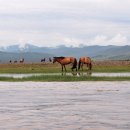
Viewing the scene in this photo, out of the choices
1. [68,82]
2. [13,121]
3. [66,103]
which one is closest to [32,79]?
[68,82]

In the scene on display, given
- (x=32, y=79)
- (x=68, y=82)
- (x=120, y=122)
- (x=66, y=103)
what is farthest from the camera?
(x=32, y=79)

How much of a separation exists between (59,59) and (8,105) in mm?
51252

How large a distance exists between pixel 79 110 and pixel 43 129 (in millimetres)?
5170

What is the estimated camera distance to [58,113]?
792 inches

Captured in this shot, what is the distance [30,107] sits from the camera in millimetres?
22484

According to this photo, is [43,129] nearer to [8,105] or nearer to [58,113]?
[58,113]

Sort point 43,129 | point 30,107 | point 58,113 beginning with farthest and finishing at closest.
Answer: point 30,107 < point 58,113 < point 43,129

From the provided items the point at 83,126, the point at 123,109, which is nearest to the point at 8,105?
the point at 123,109

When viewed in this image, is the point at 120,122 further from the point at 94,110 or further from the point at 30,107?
the point at 30,107

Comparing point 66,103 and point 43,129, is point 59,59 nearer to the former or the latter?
point 66,103

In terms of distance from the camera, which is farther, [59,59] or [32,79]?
[59,59]

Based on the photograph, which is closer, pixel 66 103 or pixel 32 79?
pixel 66 103

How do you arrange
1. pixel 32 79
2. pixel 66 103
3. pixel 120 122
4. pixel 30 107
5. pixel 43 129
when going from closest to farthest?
pixel 43 129, pixel 120 122, pixel 30 107, pixel 66 103, pixel 32 79

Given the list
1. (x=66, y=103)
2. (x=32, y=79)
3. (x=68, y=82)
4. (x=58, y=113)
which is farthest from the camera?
(x=32, y=79)
